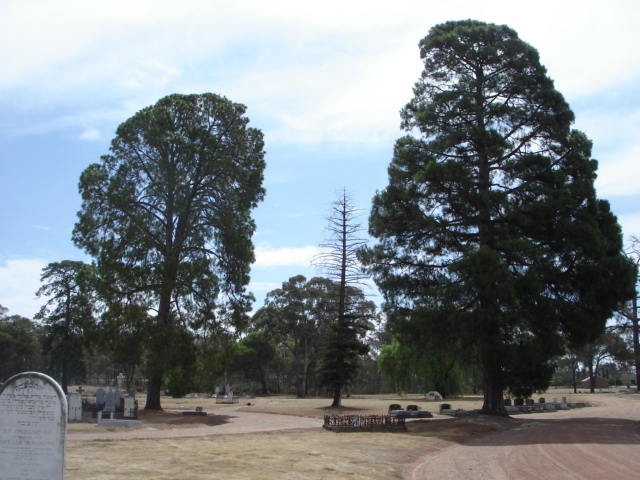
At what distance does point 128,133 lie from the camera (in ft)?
113

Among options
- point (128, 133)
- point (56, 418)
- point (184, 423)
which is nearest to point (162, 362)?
point (184, 423)

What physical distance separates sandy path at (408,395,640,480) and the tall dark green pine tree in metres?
5.94

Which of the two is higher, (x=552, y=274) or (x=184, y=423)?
(x=552, y=274)

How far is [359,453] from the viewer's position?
15.5m

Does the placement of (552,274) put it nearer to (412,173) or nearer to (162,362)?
(412,173)

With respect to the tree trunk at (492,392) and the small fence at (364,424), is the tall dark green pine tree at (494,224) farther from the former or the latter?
the small fence at (364,424)

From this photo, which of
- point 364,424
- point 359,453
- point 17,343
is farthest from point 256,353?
point 359,453

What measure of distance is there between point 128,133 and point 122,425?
18.2 meters

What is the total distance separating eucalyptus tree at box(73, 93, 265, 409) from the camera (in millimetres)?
33562

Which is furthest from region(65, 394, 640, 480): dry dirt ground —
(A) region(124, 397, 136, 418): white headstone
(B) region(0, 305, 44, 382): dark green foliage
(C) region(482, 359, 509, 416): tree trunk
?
(B) region(0, 305, 44, 382): dark green foliage

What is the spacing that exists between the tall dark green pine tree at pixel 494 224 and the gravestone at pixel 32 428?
2115 centimetres

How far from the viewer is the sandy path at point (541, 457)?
1279 cm

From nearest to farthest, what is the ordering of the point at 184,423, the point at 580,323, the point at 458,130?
the point at 184,423 < the point at 580,323 < the point at 458,130

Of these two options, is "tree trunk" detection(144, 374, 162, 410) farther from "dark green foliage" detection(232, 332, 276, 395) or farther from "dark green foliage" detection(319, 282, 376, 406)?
"dark green foliage" detection(232, 332, 276, 395)
